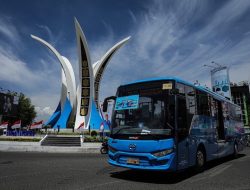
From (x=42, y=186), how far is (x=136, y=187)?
2305mm

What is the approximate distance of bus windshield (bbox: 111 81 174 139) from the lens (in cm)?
655

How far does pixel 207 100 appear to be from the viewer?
9.20 m

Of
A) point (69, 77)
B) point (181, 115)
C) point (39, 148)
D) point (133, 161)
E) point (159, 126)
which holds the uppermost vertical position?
point (69, 77)

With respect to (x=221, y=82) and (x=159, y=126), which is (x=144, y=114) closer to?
(x=159, y=126)

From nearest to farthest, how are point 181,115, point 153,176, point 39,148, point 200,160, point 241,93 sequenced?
point 181,115
point 153,176
point 200,160
point 39,148
point 241,93

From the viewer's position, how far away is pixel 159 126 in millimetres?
6555

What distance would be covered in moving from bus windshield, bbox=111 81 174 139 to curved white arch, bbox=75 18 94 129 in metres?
37.0

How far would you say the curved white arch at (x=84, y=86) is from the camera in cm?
4384

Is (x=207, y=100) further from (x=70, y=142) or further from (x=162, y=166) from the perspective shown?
(x=70, y=142)

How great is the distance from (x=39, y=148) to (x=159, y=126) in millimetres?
16172

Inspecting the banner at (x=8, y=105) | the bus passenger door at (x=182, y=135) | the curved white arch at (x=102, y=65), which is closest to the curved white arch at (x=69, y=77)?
the curved white arch at (x=102, y=65)

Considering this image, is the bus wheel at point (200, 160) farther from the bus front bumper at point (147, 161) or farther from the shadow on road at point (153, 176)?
the bus front bumper at point (147, 161)

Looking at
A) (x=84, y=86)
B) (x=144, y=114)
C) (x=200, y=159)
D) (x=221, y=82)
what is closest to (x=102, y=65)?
(x=84, y=86)

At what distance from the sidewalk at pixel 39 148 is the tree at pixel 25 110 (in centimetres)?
4734
